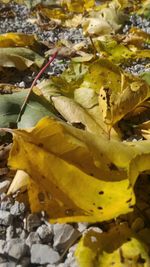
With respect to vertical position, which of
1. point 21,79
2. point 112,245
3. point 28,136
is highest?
point 28,136

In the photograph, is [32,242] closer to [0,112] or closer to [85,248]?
[85,248]

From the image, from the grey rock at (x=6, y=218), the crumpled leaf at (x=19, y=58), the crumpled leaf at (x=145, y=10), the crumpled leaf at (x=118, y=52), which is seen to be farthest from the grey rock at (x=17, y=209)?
the crumpled leaf at (x=145, y=10)

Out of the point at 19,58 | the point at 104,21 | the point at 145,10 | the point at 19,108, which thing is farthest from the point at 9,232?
the point at 145,10

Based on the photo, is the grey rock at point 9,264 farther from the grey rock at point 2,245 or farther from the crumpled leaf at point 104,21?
the crumpled leaf at point 104,21

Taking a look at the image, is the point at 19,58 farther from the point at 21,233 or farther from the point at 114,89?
the point at 21,233

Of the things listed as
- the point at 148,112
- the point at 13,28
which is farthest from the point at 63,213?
the point at 13,28

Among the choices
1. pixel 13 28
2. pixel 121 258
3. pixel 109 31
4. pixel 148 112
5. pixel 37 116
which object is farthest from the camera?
pixel 13 28
